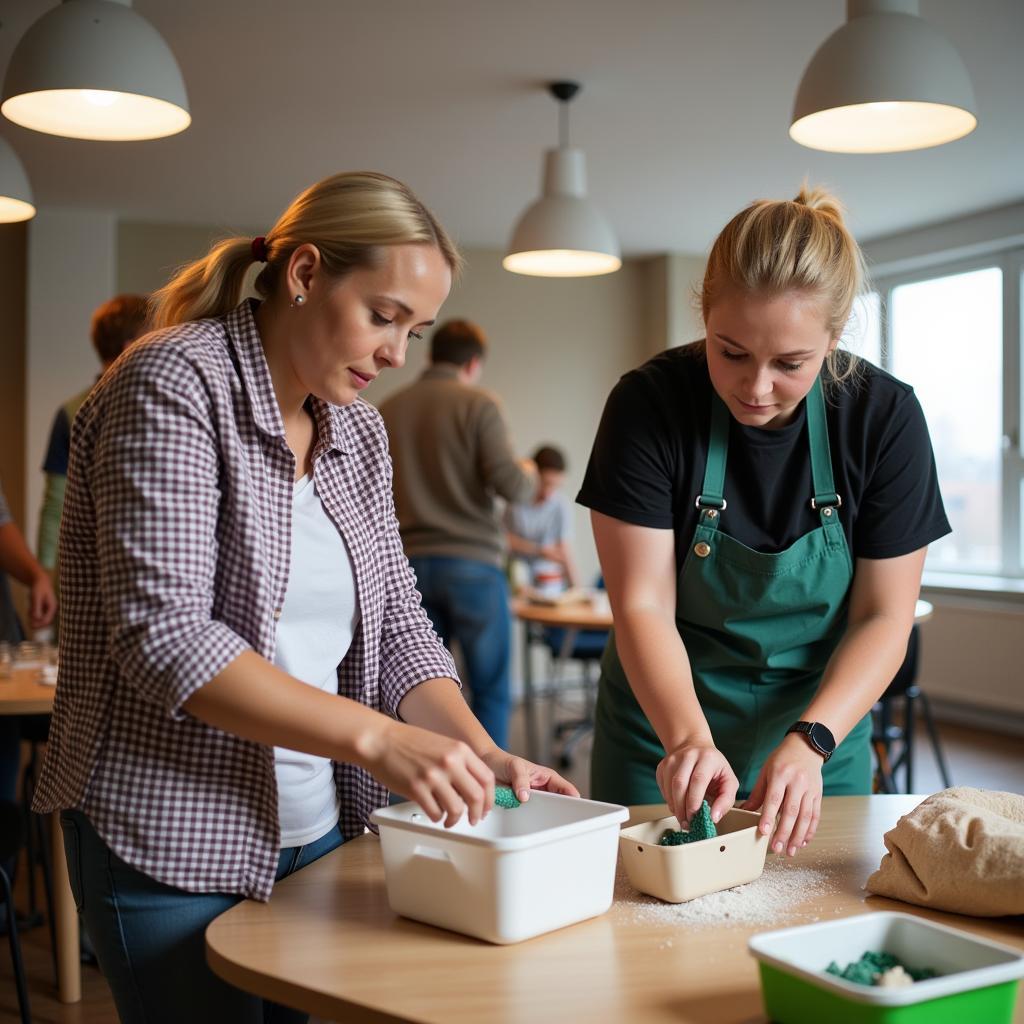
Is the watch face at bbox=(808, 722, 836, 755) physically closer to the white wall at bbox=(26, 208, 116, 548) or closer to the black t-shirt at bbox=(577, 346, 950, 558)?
the black t-shirt at bbox=(577, 346, 950, 558)

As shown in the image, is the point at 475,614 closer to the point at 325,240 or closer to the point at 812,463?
the point at 812,463

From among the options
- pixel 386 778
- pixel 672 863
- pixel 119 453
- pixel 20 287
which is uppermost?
Answer: pixel 20 287

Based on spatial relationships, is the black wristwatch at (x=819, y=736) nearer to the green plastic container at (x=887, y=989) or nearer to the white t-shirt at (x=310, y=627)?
the green plastic container at (x=887, y=989)

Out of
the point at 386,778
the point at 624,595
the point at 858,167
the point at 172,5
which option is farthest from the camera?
the point at 858,167

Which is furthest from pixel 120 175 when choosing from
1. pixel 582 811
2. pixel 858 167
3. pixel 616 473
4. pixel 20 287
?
pixel 582 811

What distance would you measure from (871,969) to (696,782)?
1.16ft

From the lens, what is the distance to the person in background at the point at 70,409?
302cm

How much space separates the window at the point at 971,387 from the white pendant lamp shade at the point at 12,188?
168 inches

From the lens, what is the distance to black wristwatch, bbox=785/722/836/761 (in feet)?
4.46

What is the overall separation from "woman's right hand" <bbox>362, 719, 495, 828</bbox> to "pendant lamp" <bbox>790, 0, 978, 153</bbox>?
1.95 meters

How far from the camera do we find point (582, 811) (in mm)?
1166

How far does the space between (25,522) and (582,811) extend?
5.56 metres

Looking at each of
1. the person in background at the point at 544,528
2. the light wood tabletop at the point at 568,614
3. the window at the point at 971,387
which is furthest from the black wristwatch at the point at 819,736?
the window at the point at 971,387

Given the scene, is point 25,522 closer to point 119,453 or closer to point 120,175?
point 120,175
